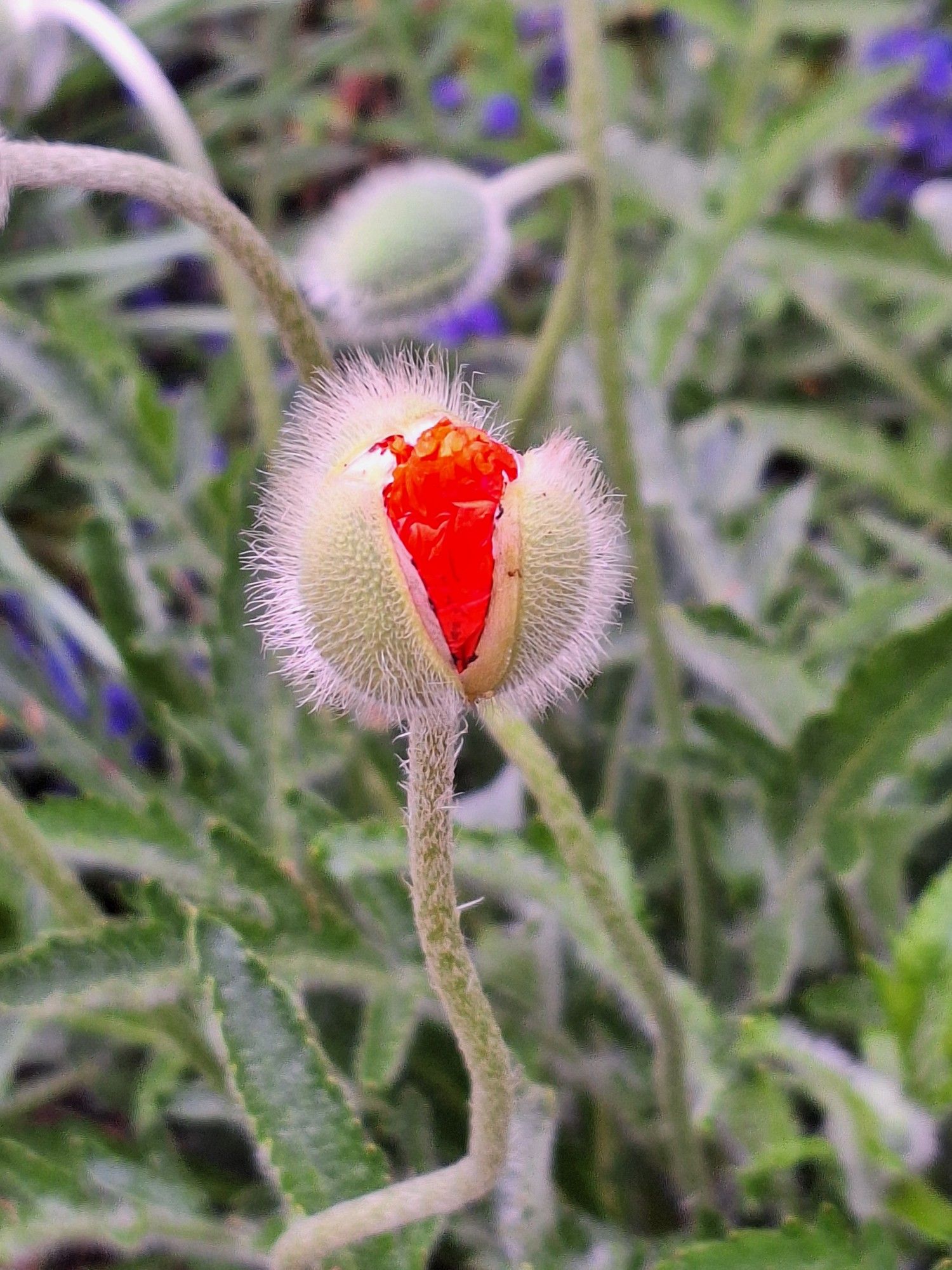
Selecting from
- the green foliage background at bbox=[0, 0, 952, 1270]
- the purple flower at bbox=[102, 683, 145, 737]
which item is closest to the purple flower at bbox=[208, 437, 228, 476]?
the green foliage background at bbox=[0, 0, 952, 1270]

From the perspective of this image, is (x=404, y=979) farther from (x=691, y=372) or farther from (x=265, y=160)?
(x=265, y=160)

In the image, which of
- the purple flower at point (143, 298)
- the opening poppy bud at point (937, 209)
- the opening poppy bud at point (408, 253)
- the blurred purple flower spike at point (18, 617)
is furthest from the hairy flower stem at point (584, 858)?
the purple flower at point (143, 298)

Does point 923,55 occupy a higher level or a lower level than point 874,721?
higher

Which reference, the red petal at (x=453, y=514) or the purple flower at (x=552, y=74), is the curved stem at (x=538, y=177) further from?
the purple flower at (x=552, y=74)

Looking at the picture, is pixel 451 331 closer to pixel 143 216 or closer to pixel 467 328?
pixel 467 328

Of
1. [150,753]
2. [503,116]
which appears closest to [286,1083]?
[150,753]

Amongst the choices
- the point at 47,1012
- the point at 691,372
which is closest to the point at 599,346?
the point at 47,1012

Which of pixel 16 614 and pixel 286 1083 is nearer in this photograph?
pixel 286 1083
